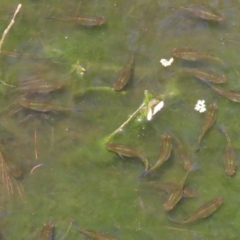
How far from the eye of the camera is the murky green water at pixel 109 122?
269 inches

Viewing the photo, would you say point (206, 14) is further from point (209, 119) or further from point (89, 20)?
point (89, 20)

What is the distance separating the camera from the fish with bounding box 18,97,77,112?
705 cm

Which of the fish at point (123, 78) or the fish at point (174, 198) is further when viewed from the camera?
the fish at point (123, 78)

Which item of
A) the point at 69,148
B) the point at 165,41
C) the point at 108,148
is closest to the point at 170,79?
the point at 165,41

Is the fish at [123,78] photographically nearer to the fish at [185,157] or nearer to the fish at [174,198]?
the fish at [185,157]

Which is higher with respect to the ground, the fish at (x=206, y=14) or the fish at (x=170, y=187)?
the fish at (x=206, y=14)

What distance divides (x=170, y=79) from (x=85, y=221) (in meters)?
2.50

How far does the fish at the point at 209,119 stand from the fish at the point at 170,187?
0.75m

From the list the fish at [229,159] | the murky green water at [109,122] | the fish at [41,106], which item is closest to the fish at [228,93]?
the murky green water at [109,122]

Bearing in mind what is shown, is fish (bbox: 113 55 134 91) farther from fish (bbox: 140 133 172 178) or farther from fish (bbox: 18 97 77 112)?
fish (bbox: 140 133 172 178)

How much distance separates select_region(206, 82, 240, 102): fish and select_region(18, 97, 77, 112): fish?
2237 millimetres

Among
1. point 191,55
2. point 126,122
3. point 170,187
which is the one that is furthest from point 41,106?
point 191,55

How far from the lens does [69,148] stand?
7066mm

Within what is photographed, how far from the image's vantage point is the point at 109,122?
705 cm
